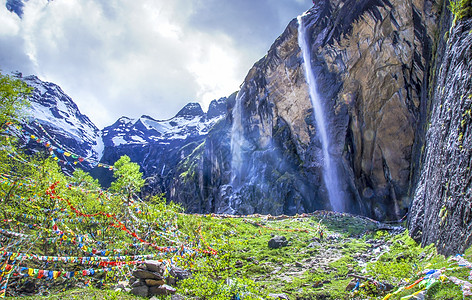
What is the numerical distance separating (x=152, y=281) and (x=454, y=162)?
37.6 ft

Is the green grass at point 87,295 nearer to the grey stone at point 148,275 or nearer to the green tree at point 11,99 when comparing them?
the grey stone at point 148,275

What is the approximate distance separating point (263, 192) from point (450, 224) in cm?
3955

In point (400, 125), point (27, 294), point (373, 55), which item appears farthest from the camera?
point (373, 55)

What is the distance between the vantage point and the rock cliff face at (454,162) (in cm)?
809

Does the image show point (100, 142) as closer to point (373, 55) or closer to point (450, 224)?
point (373, 55)

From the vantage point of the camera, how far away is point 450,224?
8.84 metres

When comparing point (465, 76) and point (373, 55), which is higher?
point (373, 55)

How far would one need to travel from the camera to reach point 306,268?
12.6 metres

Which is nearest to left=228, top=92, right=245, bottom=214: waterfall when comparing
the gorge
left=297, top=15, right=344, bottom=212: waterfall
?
the gorge

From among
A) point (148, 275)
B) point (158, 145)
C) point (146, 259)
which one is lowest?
point (148, 275)

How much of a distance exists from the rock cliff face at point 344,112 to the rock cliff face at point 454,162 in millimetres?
11872

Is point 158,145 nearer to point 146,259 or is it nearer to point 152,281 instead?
point 146,259

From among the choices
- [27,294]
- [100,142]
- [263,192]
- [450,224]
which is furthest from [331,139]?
[100,142]

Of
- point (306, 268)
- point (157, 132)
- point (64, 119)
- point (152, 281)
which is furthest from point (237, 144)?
point (64, 119)
